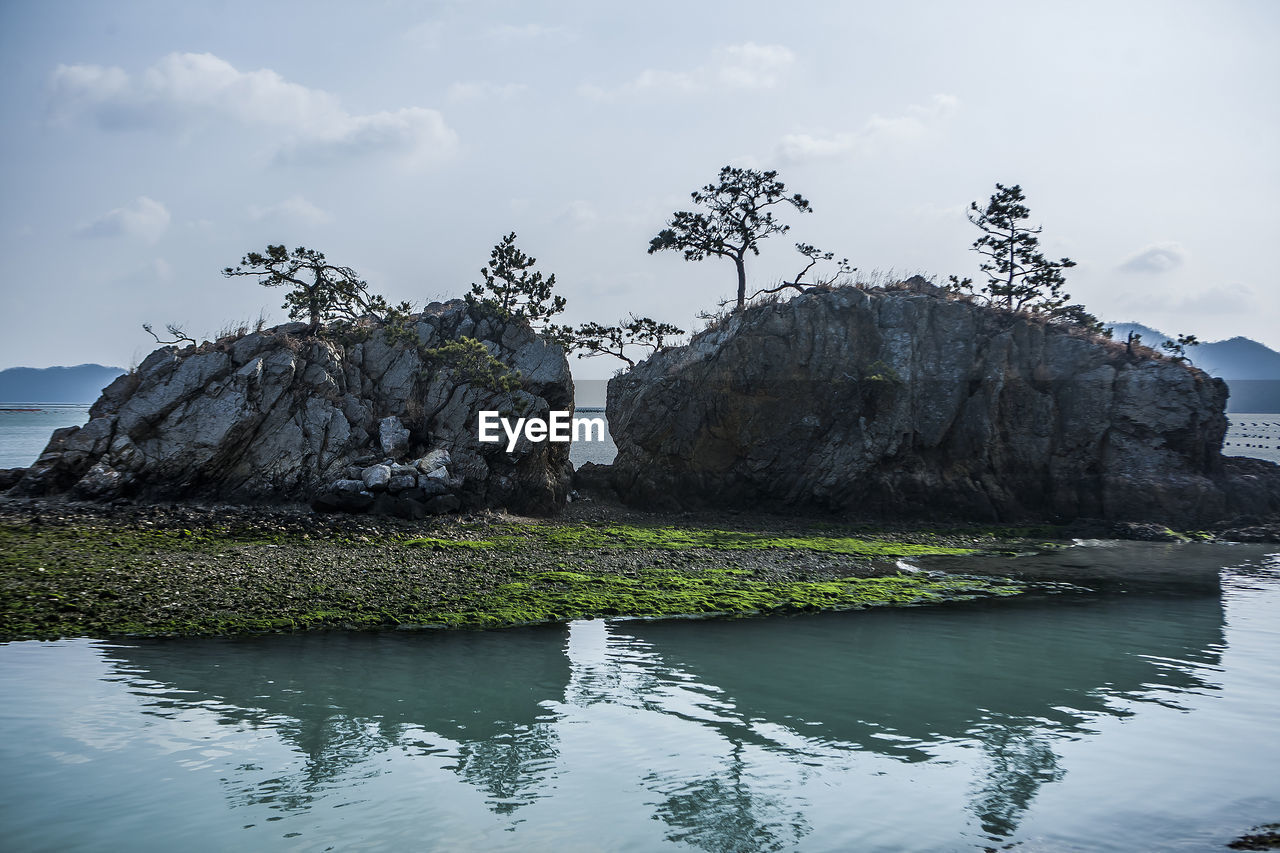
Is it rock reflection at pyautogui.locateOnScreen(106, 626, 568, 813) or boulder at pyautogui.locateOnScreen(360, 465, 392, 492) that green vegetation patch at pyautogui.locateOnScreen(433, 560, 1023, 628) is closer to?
rock reflection at pyautogui.locateOnScreen(106, 626, 568, 813)

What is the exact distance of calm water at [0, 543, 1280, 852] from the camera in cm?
1067

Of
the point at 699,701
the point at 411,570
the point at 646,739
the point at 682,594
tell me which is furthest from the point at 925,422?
the point at 646,739

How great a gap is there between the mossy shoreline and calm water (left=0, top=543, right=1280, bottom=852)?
4.50 feet

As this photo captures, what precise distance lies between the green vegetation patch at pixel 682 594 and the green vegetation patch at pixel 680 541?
4330mm

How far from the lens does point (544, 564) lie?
26.3m

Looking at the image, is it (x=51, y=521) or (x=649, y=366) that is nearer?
(x=51, y=521)

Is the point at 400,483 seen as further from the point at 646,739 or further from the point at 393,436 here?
the point at 646,739

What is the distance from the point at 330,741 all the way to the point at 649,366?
1380 inches

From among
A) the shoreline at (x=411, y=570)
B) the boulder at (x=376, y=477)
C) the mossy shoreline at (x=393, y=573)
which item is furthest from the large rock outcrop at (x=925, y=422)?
the boulder at (x=376, y=477)

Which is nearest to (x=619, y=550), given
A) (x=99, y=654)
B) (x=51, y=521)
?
(x=99, y=654)

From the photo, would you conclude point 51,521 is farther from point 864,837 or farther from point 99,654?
point 864,837

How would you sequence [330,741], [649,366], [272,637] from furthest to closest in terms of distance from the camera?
[649,366] < [272,637] < [330,741]

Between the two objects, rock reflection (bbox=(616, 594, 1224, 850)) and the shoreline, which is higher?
the shoreline

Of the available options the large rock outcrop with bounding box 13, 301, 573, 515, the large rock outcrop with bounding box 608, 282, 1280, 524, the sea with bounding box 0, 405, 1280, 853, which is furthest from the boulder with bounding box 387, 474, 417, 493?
the sea with bounding box 0, 405, 1280, 853
